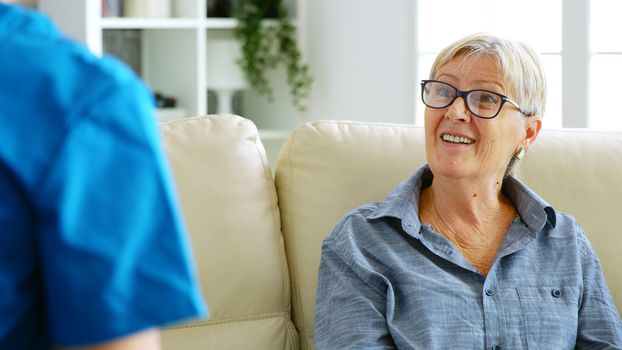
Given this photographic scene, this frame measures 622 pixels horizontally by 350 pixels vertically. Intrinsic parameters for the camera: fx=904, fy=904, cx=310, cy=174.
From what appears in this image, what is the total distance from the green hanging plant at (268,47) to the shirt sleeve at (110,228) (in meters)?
3.32

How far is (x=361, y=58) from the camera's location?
12.1 feet

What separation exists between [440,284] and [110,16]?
2.53m

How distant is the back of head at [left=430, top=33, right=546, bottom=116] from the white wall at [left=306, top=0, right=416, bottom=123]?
163 cm

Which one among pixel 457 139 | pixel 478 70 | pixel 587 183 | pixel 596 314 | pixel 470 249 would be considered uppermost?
pixel 478 70

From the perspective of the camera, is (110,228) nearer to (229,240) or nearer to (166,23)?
(229,240)

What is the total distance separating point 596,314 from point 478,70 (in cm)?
53

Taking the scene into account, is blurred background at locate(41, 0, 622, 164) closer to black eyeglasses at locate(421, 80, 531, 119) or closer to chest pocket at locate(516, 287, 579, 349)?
black eyeglasses at locate(421, 80, 531, 119)

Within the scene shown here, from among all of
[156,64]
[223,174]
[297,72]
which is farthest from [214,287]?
[156,64]

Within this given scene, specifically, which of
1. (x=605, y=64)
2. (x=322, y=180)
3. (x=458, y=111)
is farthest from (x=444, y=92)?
(x=605, y=64)

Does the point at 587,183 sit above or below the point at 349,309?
above

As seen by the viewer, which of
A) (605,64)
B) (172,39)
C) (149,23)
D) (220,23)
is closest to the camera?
(605,64)

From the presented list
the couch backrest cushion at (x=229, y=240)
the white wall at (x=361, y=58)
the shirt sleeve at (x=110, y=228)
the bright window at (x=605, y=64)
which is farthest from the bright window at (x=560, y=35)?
the shirt sleeve at (x=110, y=228)

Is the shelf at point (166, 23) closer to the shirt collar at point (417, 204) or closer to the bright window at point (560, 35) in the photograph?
the bright window at point (560, 35)

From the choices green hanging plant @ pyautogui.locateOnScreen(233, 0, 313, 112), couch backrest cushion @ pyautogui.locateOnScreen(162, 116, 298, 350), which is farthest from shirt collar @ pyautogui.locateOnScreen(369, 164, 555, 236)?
green hanging plant @ pyautogui.locateOnScreen(233, 0, 313, 112)
